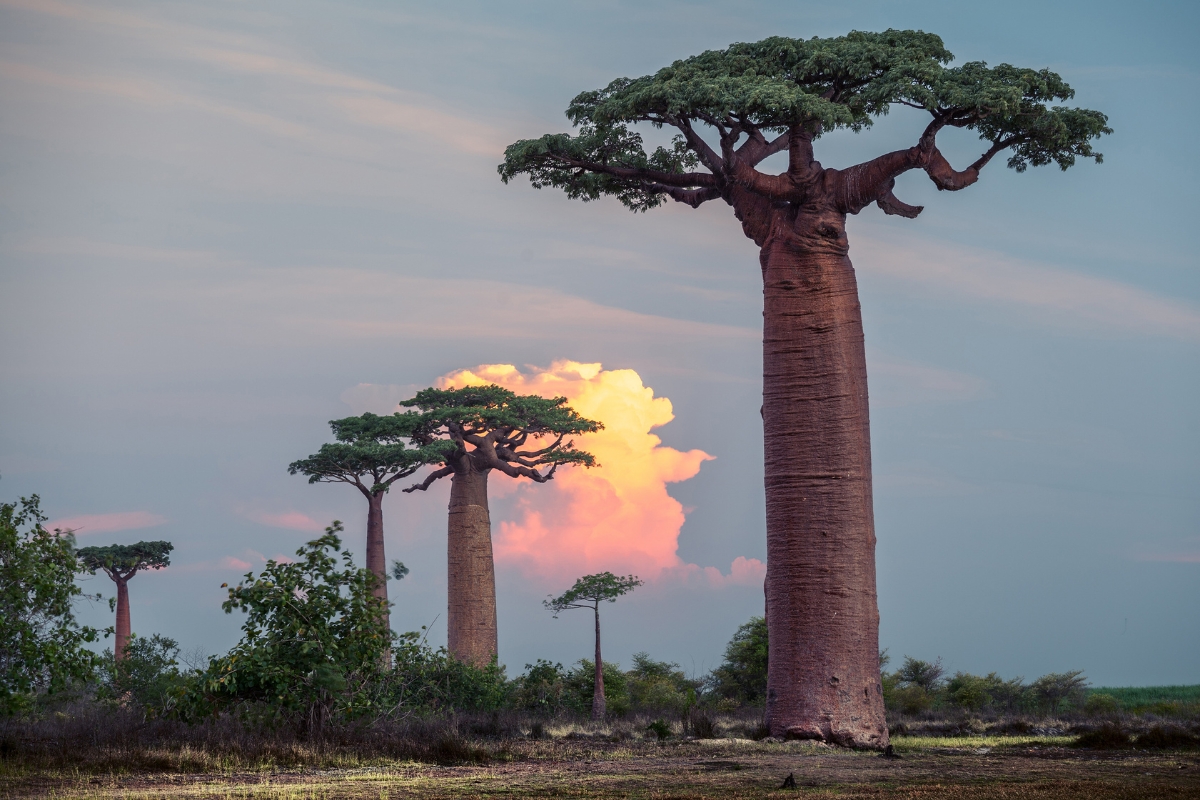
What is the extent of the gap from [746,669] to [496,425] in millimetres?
8622

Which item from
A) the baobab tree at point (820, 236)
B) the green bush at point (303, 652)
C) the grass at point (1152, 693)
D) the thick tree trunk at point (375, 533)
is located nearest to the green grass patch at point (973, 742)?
the baobab tree at point (820, 236)

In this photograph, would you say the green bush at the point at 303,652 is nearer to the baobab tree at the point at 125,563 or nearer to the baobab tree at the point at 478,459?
the baobab tree at the point at 478,459

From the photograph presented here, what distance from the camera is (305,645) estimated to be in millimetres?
9898

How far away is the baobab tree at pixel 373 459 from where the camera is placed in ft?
78.1

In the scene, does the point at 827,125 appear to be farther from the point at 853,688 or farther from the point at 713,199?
the point at 853,688

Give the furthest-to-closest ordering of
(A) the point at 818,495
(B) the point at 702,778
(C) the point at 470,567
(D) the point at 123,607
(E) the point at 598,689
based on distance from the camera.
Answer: (D) the point at 123,607
(C) the point at 470,567
(E) the point at 598,689
(A) the point at 818,495
(B) the point at 702,778

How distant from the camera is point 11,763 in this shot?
852 cm

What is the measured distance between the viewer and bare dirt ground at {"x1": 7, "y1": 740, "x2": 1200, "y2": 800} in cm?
684

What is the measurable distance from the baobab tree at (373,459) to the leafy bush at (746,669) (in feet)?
25.8

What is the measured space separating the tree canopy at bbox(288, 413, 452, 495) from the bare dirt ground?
14409 mm

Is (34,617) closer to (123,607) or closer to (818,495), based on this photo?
(818,495)

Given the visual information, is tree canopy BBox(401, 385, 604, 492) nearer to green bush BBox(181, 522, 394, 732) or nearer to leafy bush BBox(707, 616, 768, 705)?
leafy bush BBox(707, 616, 768, 705)

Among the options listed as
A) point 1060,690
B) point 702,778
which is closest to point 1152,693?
point 1060,690

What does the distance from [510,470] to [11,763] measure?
55.4 feet
